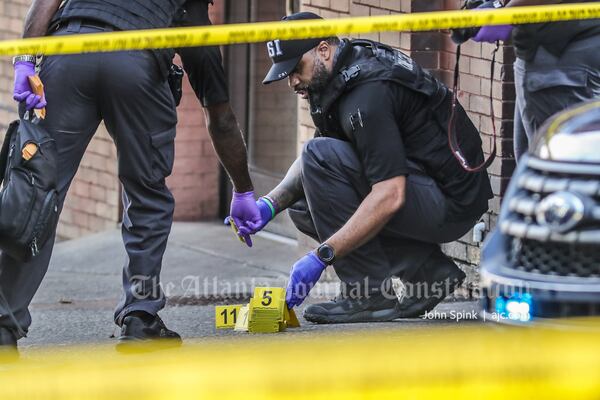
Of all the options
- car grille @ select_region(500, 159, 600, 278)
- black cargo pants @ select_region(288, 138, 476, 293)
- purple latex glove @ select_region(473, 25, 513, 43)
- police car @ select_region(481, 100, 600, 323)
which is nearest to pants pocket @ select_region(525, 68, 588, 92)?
purple latex glove @ select_region(473, 25, 513, 43)

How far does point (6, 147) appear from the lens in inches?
187

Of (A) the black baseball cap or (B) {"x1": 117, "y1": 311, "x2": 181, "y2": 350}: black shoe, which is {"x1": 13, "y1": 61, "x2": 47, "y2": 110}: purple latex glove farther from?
(A) the black baseball cap

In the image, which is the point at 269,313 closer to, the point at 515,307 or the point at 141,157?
the point at 141,157

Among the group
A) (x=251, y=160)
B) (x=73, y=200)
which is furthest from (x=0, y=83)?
(x=251, y=160)

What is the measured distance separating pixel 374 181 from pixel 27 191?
4.12 ft

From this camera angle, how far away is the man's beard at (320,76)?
5.31 meters

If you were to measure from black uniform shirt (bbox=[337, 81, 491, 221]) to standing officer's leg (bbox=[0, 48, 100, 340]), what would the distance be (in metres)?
0.96

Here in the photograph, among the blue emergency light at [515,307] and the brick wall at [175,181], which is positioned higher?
the brick wall at [175,181]

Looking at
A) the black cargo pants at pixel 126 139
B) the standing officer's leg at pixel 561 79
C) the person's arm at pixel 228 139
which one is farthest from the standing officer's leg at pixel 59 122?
the standing officer's leg at pixel 561 79

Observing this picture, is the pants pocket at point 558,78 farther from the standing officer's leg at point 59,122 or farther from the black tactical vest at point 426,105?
the standing officer's leg at point 59,122

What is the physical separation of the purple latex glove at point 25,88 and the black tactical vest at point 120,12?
28cm

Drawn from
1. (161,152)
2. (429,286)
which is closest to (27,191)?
(161,152)

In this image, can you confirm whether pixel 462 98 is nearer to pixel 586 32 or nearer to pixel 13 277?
pixel 586 32

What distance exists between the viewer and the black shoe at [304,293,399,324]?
550cm
